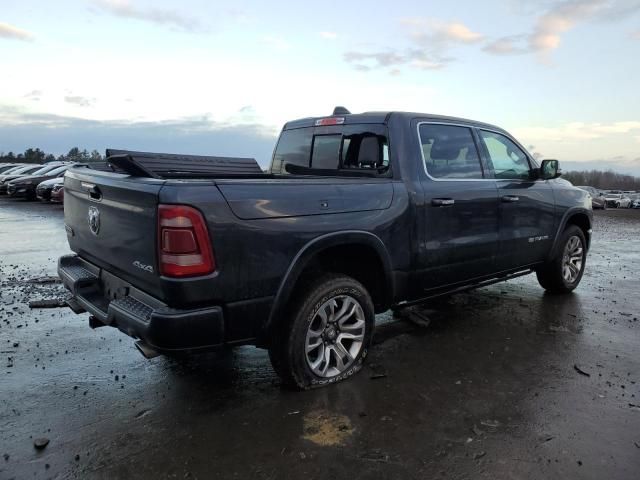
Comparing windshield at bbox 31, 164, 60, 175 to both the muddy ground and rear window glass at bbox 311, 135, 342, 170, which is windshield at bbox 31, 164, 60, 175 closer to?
the muddy ground

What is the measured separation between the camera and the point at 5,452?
8.95 ft

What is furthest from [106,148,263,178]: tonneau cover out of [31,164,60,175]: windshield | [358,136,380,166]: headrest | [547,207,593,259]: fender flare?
[31,164,60,175]: windshield

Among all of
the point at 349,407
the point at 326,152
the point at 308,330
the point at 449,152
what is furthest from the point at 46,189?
the point at 349,407

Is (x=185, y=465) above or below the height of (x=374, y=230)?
below

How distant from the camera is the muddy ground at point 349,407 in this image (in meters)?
2.67

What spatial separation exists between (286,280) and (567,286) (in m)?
4.46

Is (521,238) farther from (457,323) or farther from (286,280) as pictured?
(286,280)

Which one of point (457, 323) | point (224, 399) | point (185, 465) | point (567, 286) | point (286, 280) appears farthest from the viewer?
point (567, 286)

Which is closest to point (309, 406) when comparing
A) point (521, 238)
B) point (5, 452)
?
point (5, 452)

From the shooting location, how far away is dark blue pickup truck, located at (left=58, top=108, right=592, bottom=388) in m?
2.82

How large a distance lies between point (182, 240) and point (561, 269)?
16.2ft

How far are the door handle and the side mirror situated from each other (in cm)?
182

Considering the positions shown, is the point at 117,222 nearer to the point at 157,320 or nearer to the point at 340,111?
the point at 157,320

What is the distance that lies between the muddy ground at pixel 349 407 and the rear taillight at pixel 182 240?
3.31 ft
